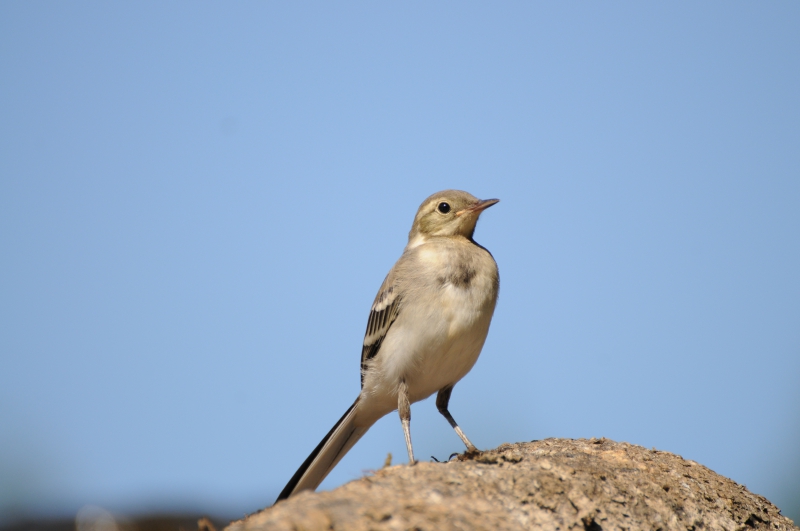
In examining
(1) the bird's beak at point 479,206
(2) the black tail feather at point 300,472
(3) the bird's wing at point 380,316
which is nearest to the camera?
(2) the black tail feather at point 300,472

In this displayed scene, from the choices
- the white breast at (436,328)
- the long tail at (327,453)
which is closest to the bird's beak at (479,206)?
the white breast at (436,328)

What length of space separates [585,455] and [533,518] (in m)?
1.64

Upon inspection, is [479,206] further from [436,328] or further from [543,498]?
[543,498]

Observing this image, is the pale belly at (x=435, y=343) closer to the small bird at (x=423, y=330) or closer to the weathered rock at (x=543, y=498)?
the small bird at (x=423, y=330)

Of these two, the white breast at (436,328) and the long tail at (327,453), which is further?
the long tail at (327,453)

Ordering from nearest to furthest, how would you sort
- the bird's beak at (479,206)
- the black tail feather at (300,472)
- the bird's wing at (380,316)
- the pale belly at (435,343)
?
the pale belly at (435,343), the black tail feather at (300,472), the bird's wing at (380,316), the bird's beak at (479,206)

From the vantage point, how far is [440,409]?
8.10 m

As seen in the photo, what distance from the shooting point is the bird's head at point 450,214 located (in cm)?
827

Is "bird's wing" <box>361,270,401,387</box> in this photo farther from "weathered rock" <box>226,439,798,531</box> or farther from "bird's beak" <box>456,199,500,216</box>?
"weathered rock" <box>226,439,798,531</box>

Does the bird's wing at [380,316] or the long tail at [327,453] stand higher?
the bird's wing at [380,316]

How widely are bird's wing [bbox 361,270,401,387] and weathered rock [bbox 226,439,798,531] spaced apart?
196cm

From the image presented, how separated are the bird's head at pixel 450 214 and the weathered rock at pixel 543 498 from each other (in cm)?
277

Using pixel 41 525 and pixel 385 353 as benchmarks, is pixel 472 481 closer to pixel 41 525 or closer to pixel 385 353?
pixel 385 353

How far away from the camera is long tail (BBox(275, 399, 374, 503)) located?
24.1 feet
